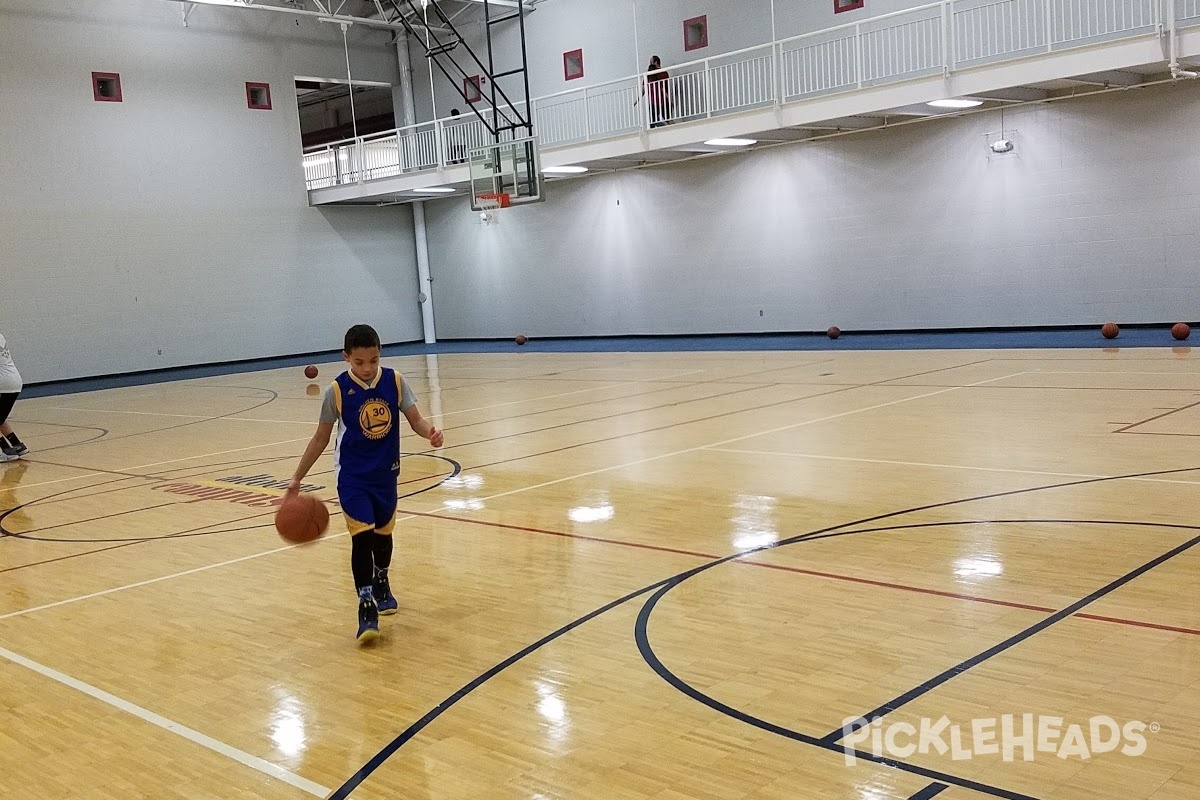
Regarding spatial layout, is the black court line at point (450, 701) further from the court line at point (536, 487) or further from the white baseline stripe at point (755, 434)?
the white baseline stripe at point (755, 434)

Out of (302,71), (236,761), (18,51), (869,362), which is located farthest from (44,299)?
(236,761)

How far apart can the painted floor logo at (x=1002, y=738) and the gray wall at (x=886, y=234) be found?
51.4ft

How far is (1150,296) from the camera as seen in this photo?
17.3 metres

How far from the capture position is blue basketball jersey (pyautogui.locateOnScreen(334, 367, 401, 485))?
4.97 metres

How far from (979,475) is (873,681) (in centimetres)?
386

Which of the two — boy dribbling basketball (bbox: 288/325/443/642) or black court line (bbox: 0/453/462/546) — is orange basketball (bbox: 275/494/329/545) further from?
black court line (bbox: 0/453/462/546)

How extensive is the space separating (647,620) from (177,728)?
195 cm

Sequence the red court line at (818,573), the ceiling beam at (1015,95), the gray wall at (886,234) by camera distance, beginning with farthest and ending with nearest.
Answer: the gray wall at (886,234) → the ceiling beam at (1015,95) → the red court line at (818,573)

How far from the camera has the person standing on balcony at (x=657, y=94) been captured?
2059 cm

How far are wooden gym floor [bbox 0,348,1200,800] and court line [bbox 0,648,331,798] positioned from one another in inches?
0.6

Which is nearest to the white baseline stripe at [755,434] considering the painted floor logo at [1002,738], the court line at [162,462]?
the court line at [162,462]

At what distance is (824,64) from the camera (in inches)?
788

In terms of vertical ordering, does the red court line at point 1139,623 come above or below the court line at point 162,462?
below

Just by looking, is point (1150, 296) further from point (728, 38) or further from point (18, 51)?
point (18, 51)
